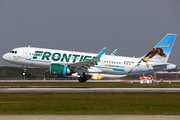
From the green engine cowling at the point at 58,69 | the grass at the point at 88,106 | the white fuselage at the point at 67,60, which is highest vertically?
the white fuselage at the point at 67,60

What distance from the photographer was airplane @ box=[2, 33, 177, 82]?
43594 millimetres

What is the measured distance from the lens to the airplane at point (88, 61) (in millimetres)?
43594

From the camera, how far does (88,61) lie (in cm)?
4341

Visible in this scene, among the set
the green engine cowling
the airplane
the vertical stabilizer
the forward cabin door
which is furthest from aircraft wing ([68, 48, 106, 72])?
the vertical stabilizer

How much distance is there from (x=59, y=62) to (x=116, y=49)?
1922cm

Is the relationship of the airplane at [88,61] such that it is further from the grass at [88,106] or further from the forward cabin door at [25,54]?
the grass at [88,106]

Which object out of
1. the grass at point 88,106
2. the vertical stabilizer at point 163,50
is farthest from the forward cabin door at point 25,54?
the grass at point 88,106

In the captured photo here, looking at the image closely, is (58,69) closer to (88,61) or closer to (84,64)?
(84,64)

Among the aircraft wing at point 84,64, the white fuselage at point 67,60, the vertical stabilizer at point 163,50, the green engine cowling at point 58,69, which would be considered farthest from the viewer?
the vertical stabilizer at point 163,50

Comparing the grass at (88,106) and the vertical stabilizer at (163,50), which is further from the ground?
the vertical stabilizer at (163,50)

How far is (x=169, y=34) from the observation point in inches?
2063

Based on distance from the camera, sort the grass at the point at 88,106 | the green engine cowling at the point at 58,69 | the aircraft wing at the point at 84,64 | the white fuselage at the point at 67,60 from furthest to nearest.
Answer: the white fuselage at the point at 67,60 → the aircraft wing at the point at 84,64 → the green engine cowling at the point at 58,69 → the grass at the point at 88,106
